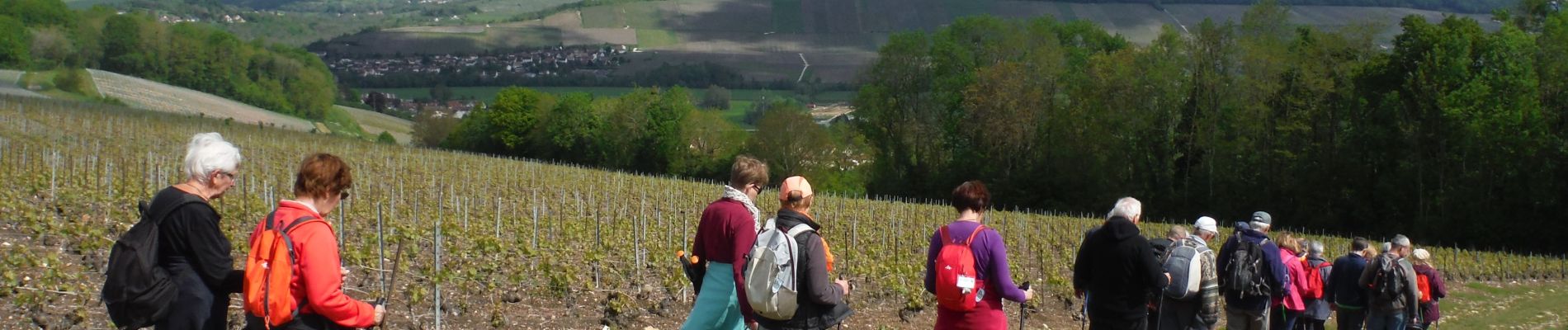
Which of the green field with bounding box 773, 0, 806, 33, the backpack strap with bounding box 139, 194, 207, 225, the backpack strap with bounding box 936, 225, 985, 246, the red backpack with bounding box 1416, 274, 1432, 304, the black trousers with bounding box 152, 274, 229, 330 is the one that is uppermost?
the green field with bounding box 773, 0, 806, 33

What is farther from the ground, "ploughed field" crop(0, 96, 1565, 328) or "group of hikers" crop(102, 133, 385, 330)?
"group of hikers" crop(102, 133, 385, 330)

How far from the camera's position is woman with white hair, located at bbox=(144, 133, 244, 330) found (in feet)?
16.6

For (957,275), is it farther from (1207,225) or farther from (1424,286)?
(1424,286)

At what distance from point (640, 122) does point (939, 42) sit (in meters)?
18.1

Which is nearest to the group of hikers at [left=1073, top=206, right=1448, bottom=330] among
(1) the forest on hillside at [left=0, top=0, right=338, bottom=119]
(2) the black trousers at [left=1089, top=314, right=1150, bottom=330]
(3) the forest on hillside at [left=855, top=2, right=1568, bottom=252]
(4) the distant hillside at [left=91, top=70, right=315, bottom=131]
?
(2) the black trousers at [left=1089, top=314, right=1150, bottom=330]

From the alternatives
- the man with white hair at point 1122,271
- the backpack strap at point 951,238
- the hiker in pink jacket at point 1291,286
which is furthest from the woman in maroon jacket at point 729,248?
the hiker in pink jacket at point 1291,286

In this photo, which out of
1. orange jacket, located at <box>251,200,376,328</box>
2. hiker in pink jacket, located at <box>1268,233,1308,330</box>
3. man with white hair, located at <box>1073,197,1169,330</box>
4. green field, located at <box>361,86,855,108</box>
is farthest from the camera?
green field, located at <box>361,86,855,108</box>

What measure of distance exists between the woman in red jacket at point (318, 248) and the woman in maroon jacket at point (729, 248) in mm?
1928

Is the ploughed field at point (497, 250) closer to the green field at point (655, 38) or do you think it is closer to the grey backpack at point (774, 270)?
the grey backpack at point (774, 270)

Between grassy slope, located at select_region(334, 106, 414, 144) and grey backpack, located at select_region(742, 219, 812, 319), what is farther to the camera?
grassy slope, located at select_region(334, 106, 414, 144)

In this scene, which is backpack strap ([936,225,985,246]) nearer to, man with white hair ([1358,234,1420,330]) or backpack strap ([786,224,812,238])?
backpack strap ([786,224,812,238])

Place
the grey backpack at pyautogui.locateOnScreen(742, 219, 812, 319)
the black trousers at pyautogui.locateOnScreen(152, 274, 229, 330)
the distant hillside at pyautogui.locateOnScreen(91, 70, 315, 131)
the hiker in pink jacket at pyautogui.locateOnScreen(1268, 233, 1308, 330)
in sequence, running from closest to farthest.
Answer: the black trousers at pyautogui.locateOnScreen(152, 274, 229, 330)
the grey backpack at pyautogui.locateOnScreen(742, 219, 812, 319)
the hiker in pink jacket at pyautogui.locateOnScreen(1268, 233, 1308, 330)
the distant hillside at pyautogui.locateOnScreen(91, 70, 315, 131)

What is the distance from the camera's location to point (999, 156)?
58.2 metres

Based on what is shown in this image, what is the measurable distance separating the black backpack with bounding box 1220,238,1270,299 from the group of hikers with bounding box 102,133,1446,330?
0.01 meters
